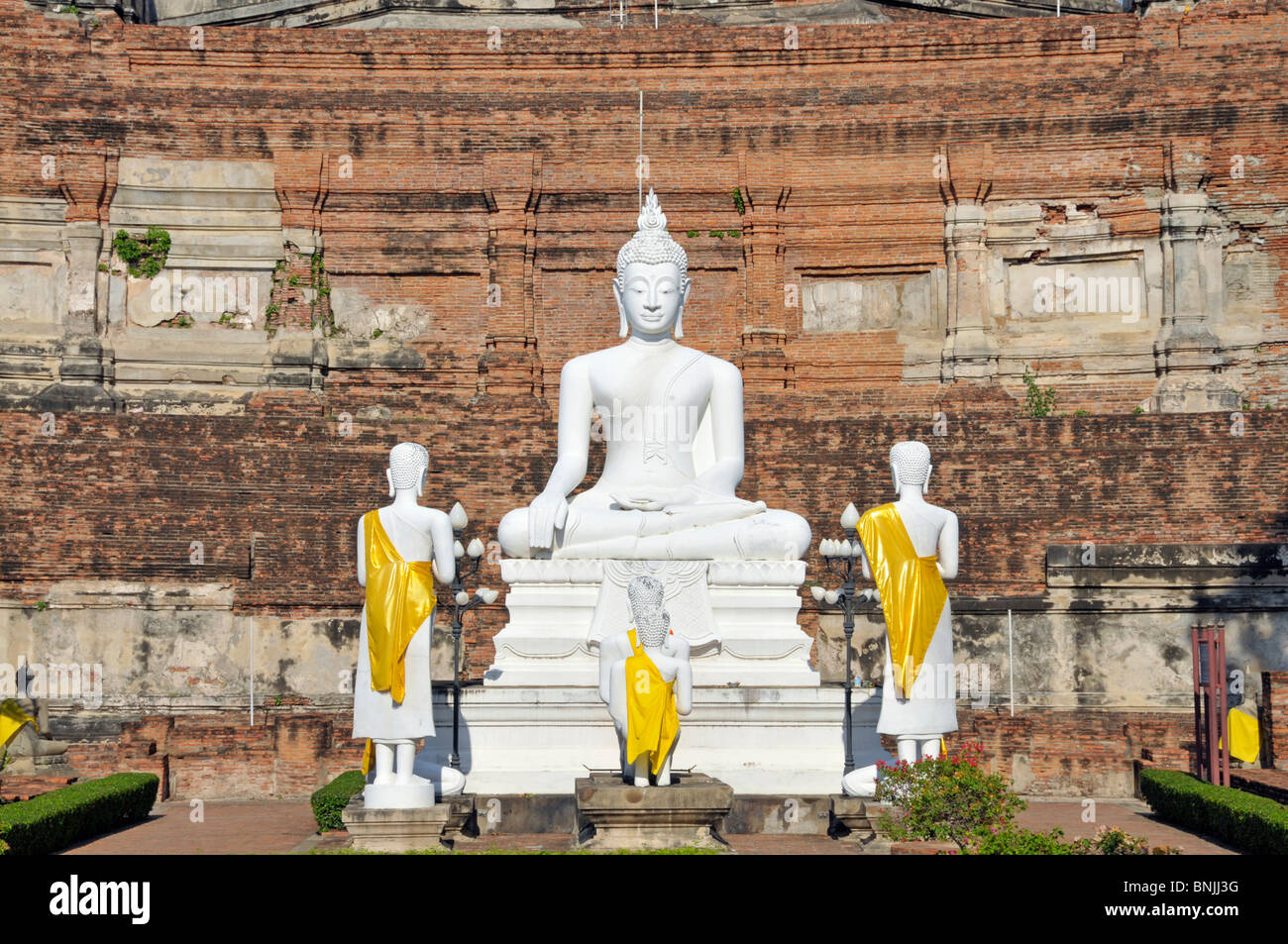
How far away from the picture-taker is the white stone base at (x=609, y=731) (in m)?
13.8

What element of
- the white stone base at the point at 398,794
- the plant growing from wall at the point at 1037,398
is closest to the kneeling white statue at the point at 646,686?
the white stone base at the point at 398,794

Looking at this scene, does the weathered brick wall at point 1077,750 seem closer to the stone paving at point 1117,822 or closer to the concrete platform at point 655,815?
the stone paving at point 1117,822

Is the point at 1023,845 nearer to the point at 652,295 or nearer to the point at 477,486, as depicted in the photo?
the point at 652,295

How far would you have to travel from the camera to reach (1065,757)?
52.3 feet

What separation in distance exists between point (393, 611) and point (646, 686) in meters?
1.76

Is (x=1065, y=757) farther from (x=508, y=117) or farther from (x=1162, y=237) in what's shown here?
(x=508, y=117)

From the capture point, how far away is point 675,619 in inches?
575

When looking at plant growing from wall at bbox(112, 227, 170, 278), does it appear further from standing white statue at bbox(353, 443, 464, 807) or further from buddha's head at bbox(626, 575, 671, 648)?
buddha's head at bbox(626, 575, 671, 648)

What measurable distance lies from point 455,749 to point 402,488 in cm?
226

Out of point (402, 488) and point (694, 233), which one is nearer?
point (402, 488)

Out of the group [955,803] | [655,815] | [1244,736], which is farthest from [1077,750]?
[655,815]

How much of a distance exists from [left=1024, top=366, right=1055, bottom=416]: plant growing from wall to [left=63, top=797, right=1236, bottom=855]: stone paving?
9.23 meters

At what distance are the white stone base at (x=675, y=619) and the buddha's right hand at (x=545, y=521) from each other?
0.18 metres

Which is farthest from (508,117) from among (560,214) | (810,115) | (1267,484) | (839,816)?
(839,816)
